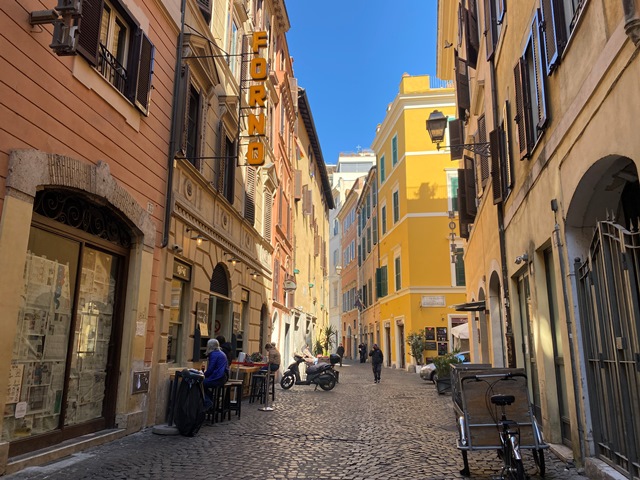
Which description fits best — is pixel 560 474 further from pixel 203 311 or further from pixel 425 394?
pixel 425 394

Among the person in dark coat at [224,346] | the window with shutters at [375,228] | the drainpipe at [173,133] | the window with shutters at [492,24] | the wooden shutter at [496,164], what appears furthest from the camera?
the window with shutters at [375,228]

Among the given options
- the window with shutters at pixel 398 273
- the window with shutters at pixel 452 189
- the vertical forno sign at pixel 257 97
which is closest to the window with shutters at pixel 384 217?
the window with shutters at pixel 398 273

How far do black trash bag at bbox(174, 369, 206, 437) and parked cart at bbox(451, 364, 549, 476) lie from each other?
13.4ft

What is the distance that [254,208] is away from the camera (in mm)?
16281

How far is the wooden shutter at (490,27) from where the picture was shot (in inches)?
423

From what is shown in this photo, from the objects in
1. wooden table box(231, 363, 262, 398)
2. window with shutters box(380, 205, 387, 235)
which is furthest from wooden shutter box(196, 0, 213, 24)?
window with shutters box(380, 205, 387, 235)

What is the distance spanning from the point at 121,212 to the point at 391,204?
24619 mm

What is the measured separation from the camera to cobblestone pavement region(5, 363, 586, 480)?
5.69 m

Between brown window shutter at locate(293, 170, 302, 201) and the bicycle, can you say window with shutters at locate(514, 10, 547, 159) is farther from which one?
brown window shutter at locate(293, 170, 302, 201)

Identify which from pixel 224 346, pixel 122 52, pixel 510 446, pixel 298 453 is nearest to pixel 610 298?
pixel 510 446

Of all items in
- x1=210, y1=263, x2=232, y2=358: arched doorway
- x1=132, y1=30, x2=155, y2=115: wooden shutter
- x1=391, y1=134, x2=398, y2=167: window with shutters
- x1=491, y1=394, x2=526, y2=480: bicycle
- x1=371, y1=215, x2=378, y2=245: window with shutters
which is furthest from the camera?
x1=371, y1=215, x2=378, y2=245: window with shutters

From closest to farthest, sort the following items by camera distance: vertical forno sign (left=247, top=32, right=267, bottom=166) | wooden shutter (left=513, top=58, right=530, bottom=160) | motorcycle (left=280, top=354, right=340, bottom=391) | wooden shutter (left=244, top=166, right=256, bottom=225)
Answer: wooden shutter (left=513, top=58, right=530, bottom=160), vertical forno sign (left=247, top=32, right=267, bottom=166), wooden shutter (left=244, top=166, right=256, bottom=225), motorcycle (left=280, top=354, right=340, bottom=391)

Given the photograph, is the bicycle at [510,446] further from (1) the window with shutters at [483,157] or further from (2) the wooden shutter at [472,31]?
(2) the wooden shutter at [472,31]

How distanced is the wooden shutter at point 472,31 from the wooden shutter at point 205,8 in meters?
6.20
